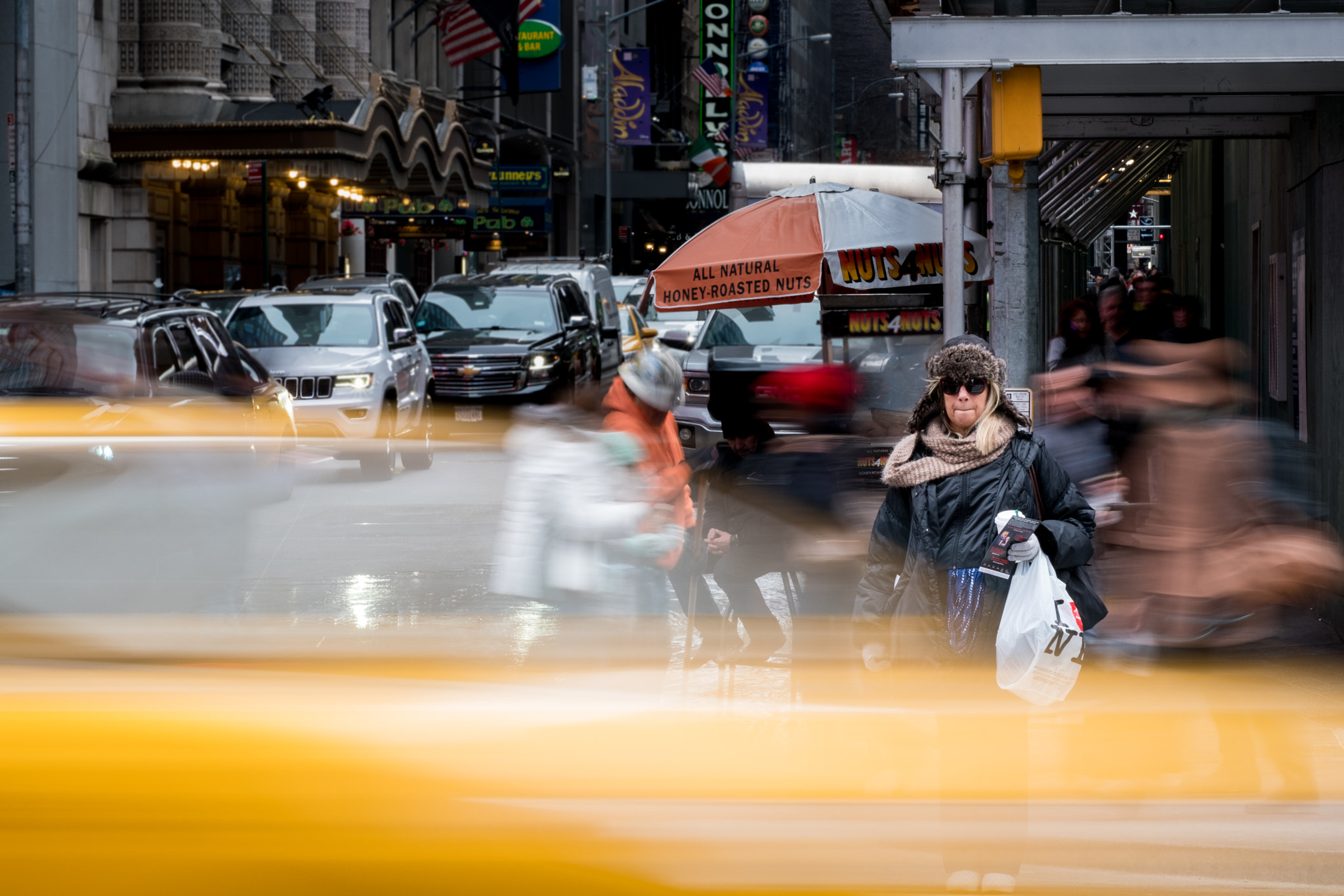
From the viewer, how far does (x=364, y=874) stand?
3.31 metres

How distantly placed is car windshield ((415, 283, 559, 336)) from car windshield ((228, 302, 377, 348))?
3.35 meters

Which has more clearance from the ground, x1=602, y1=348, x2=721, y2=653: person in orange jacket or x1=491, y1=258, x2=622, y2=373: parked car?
x1=491, y1=258, x2=622, y2=373: parked car

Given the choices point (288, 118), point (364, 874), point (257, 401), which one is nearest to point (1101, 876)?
point (364, 874)

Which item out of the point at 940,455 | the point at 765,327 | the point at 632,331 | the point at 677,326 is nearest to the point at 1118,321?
the point at 940,455

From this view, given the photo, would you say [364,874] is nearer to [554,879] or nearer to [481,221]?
[554,879]

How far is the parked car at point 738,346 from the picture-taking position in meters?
15.7

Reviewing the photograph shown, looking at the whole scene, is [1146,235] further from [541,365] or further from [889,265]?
[889,265]

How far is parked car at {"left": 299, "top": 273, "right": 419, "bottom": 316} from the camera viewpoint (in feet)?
65.7

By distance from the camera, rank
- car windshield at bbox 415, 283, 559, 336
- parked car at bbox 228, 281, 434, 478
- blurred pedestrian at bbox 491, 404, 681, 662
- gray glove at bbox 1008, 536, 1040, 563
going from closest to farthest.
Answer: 1. gray glove at bbox 1008, 536, 1040, 563
2. blurred pedestrian at bbox 491, 404, 681, 662
3. parked car at bbox 228, 281, 434, 478
4. car windshield at bbox 415, 283, 559, 336

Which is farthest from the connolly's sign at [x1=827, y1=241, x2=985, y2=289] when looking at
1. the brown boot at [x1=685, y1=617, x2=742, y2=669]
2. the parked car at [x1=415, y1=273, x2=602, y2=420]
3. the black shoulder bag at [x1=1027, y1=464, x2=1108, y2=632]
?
the parked car at [x1=415, y1=273, x2=602, y2=420]

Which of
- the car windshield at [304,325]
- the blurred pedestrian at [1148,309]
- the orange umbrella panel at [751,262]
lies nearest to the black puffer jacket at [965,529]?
the blurred pedestrian at [1148,309]

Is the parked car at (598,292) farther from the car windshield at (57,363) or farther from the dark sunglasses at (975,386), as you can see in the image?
the dark sunglasses at (975,386)

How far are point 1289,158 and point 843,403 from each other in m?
5.93

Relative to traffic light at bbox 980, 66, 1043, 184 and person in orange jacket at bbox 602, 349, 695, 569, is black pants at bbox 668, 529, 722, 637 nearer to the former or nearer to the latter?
person in orange jacket at bbox 602, 349, 695, 569
